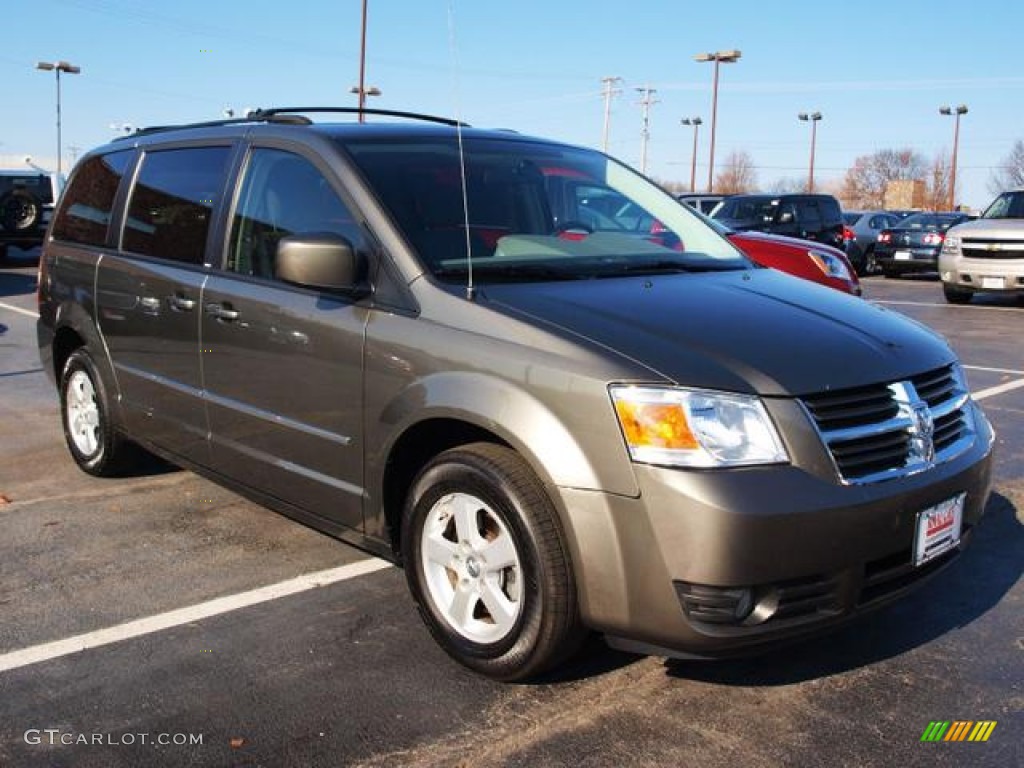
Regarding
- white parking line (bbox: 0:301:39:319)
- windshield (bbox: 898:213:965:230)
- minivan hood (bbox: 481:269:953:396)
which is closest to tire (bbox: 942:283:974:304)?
windshield (bbox: 898:213:965:230)

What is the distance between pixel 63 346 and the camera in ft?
18.6

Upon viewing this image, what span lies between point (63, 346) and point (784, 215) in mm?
14127

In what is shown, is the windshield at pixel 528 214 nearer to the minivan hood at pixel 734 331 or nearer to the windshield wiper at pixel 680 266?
the windshield wiper at pixel 680 266

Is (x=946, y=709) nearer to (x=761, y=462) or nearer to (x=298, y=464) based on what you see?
(x=761, y=462)

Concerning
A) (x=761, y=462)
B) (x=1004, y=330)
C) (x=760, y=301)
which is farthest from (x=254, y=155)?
(x=1004, y=330)

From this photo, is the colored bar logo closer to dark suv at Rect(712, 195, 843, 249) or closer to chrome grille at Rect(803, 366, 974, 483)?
chrome grille at Rect(803, 366, 974, 483)

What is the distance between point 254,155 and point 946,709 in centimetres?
323

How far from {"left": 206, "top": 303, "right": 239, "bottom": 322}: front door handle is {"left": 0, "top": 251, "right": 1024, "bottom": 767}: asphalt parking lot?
40.6 inches

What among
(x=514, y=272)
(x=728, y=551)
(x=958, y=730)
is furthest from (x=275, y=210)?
(x=958, y=730)

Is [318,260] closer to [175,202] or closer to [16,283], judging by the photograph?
[175,202]

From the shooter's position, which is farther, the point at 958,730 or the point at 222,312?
the point at 222,312

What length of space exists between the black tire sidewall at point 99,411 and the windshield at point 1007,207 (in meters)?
13.5

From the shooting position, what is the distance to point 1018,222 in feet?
46.7

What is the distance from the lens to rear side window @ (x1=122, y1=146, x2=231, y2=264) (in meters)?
4.35
